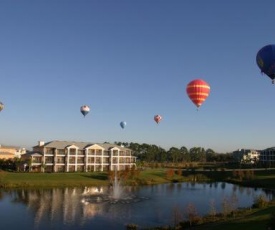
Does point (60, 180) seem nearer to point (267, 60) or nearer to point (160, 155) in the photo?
point (267, 60)

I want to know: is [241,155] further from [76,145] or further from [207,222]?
[207,222]

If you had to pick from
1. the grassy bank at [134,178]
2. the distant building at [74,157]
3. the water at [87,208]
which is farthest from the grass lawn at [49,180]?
the distant building at [74,157]

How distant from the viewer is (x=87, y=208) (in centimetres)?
4828

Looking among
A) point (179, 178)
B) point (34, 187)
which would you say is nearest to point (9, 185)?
point (34, 187)

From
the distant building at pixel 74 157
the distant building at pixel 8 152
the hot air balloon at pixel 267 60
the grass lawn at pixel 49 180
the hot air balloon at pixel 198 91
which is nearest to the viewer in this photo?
the hot air balloon at pixel 267 60

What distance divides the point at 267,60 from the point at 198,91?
14.1 m

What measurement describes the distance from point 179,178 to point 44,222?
63659 mm

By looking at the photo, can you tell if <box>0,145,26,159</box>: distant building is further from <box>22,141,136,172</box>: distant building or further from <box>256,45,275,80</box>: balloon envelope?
<box>256,45,275,80</box>: balloon envelope

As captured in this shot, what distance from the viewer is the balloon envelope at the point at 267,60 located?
37688 millimetres

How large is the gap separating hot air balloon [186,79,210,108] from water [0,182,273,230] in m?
14.8

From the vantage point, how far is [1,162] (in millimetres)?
95188

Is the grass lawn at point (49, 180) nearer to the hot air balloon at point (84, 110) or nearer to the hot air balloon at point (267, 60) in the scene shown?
the hot air balloon at point (84, 110)

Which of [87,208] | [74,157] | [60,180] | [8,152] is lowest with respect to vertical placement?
[87,208]

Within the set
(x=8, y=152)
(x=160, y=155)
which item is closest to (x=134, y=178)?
(x=8, y=152)
